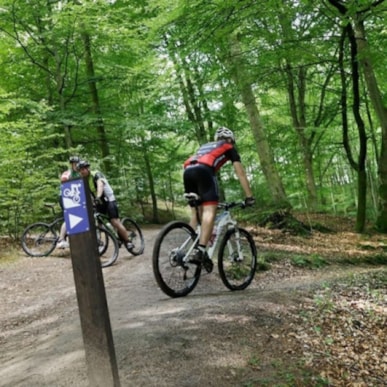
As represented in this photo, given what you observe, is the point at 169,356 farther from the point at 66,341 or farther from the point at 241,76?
the point at 241,76

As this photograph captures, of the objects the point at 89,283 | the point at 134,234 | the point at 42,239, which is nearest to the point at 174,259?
the point at 89,283

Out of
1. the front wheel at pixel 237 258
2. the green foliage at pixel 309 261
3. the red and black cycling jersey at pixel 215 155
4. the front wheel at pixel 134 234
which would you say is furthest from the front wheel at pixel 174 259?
the front wheel at pixel 134 234

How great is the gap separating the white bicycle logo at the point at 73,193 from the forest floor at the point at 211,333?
4.60 ft

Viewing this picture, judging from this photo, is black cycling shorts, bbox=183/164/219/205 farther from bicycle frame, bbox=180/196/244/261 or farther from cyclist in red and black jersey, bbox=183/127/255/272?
bicycle frame, bbox=180/196/244/261

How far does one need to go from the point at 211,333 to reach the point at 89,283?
1628 millimetres

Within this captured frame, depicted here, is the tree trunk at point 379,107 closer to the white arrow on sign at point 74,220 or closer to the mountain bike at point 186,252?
the mountain bike at point 186,252

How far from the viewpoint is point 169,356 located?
3156mm

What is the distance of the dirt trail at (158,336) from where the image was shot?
3.01 metres

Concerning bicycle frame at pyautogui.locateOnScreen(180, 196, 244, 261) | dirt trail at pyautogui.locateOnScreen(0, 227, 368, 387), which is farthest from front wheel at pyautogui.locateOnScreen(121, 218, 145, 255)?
bicycle frame at pyautogui.locateOnScreen(180, 196, 244, 261)

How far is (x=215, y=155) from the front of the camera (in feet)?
15.9

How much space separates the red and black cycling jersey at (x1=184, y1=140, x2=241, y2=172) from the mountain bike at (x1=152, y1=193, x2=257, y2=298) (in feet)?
1.36

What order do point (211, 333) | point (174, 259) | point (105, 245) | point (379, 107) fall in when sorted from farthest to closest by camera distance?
point (379, 107) → point (105, 245) → point (174, 259) → point (211, 333)

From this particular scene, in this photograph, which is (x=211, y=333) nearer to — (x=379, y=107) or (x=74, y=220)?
(x=74, y=220)

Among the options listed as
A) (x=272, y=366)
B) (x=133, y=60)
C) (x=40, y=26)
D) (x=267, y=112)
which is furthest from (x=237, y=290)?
(x=267, y=112)
